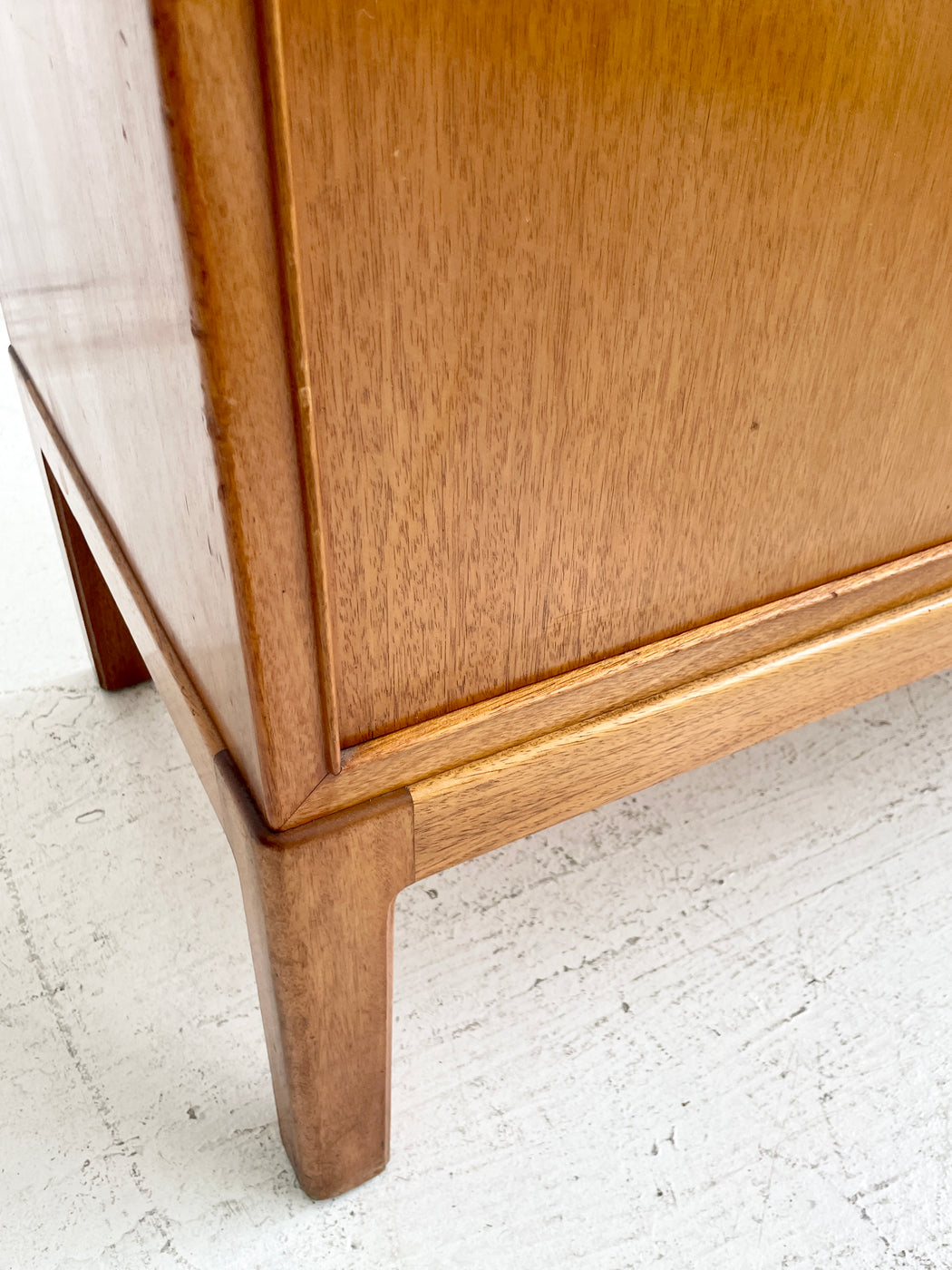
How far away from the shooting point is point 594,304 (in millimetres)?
387

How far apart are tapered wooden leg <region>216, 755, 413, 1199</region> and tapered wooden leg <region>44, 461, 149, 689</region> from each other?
46cm

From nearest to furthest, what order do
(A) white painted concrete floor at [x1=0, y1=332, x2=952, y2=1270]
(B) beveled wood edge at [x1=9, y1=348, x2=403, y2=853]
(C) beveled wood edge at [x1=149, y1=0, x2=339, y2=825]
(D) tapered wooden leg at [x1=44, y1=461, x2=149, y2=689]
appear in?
1. (C) beveled wood edge at [x1=149, y1=0, x2=339, y2=825]
2. (B) beveled wood edge at [x1=9, y1=348, x2=403, y2=853]
3. (A) white painted concrete floor at [x1=0, y1=332, x2=952, y2=1270]
4. (D) tapered wooden leg at [x1=44, y1=461, x2=149, y2=689]

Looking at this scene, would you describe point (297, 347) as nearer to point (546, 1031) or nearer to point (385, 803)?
point (385, 803)

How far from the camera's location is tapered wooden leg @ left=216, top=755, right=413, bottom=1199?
451mm

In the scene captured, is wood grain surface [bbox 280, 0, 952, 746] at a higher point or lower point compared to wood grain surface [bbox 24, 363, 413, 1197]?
higher

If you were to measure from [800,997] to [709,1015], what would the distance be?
65 millimetres

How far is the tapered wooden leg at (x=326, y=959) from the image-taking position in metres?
0.45

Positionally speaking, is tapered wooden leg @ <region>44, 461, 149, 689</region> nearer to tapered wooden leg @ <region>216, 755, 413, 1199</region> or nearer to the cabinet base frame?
the cabinet base frame

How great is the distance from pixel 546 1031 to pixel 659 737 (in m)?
0.27

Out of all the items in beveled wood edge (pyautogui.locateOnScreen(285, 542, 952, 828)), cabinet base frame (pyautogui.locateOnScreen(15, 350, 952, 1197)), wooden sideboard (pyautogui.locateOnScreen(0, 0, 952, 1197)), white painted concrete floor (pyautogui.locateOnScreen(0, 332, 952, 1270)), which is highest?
wooden sideboard (pyautogui.locateOnScreen(0, 0, 952, 1197))

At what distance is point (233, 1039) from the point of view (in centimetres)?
69

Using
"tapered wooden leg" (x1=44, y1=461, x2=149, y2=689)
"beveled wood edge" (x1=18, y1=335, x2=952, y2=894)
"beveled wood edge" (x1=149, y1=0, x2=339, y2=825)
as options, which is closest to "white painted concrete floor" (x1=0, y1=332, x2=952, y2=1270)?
"tapered wooden leg" (x1=44, y1=461, x2=149, y2=689)

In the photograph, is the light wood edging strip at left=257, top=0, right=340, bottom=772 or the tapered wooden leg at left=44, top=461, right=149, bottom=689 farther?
the tapered wooden leg at left=44, top=461, right=149, bottom=689

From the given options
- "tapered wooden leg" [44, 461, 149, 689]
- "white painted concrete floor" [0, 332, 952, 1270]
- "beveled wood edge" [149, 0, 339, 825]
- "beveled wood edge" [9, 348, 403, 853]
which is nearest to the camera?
"beveled wood edge" [149, 0, 339, 825]
